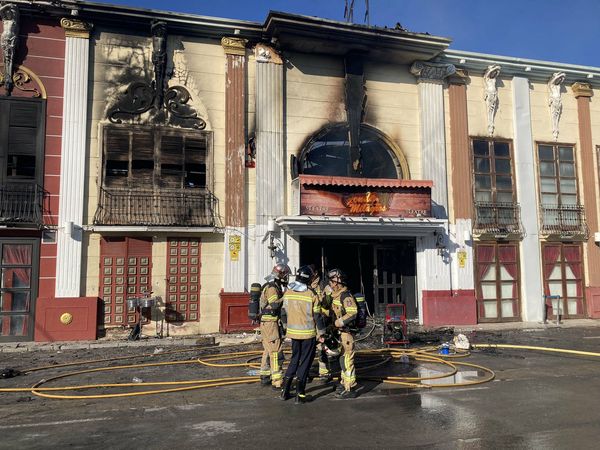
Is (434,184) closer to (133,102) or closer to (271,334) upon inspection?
(133,102)

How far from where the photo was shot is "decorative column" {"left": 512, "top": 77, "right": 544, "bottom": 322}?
16609mm

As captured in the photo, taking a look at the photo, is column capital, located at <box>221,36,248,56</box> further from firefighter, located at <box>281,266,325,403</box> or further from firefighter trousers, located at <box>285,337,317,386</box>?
firefighter trousers, located at <box>285,337,317,386</box>

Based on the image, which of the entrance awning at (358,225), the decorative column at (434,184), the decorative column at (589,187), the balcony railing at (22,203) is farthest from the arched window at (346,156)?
the balcony railing at (22,203)

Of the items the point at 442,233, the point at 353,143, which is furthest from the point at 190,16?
the point at 442,233

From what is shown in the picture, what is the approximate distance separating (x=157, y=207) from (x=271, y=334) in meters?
7.30

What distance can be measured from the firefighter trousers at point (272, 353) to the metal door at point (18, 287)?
26.1 ft

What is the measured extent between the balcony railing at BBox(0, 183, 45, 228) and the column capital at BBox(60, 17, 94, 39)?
14.5 ft

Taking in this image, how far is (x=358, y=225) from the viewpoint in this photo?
14.4 metres

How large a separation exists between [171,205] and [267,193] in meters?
2.85

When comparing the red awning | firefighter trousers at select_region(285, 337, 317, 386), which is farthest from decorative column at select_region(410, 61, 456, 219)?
firefighter trousers at select_region(285, 337, 317, 386)

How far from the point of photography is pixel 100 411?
6512 millimetres

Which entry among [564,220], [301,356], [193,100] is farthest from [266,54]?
[564,220]

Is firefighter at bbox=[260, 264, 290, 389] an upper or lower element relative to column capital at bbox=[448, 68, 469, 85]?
lower

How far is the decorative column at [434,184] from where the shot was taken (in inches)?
613
